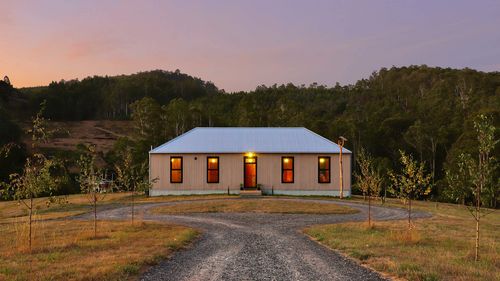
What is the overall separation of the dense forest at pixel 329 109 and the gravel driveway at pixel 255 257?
10.5 metres

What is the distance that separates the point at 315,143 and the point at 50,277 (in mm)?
25785

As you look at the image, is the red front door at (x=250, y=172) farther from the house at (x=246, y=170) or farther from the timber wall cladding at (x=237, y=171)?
the timber wall cladding at (x=237, y=171)

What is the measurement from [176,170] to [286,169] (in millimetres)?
7799

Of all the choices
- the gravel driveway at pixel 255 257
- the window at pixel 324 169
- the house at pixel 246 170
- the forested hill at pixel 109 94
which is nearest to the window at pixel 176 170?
the house at pixel 246 170

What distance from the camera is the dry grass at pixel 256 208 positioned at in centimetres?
2272

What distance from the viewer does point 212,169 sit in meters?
31.5

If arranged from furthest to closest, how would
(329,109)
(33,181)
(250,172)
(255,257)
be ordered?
(329,109), (250,172), (33,181), (255,257)

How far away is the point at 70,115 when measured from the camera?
12044 cm

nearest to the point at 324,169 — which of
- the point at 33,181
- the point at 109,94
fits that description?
the point at 33,181

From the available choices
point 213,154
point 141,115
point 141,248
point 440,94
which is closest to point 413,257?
point 141,248

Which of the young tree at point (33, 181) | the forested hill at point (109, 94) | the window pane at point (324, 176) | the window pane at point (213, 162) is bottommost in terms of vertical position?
the window pane at point (324, 176)

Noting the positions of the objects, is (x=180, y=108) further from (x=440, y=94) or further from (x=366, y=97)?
(x=366, y=97)

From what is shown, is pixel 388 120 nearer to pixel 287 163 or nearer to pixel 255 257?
pixel 287 163

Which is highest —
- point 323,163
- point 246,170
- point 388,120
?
point 388,120
